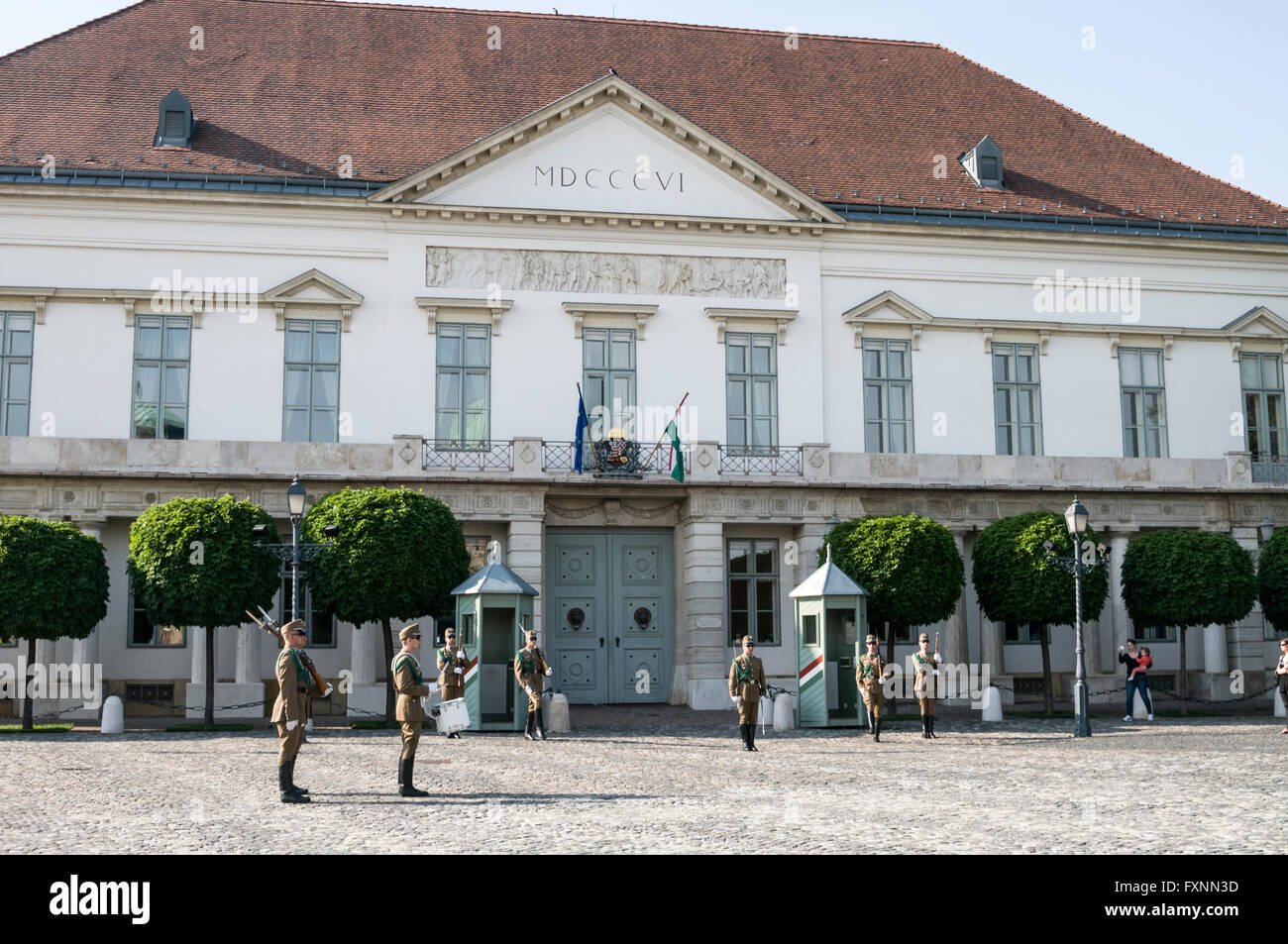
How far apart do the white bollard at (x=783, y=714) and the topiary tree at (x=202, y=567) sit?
32.8 feet

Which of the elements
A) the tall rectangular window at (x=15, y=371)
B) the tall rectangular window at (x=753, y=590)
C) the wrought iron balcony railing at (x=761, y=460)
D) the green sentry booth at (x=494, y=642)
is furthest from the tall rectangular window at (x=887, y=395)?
the tall rectangular window at (x=15, y=371)

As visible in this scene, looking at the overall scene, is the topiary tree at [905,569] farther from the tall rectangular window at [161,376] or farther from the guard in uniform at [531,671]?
the tall rectangular window at [161,376]

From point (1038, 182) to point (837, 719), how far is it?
17.8 metres

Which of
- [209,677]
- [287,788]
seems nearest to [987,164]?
[209,677]

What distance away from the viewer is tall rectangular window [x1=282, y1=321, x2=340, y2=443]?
3045 cm

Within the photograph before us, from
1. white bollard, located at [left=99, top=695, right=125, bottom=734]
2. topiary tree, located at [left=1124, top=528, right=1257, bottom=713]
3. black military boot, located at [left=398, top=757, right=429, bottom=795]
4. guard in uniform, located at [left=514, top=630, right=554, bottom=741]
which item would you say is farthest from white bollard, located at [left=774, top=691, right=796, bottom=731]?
white bollard, located at [left=99, top=695, right=125, bottom=734]

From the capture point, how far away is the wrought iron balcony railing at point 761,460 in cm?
3131

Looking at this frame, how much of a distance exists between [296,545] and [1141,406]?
2202 cm

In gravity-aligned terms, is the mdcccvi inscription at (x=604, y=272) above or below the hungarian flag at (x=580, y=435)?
above

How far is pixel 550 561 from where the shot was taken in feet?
102

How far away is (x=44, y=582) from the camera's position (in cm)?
2400

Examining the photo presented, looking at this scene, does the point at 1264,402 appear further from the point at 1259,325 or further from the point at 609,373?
the point at 609,373

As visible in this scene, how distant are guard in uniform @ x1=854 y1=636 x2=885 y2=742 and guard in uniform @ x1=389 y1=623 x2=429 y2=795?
9623 mm

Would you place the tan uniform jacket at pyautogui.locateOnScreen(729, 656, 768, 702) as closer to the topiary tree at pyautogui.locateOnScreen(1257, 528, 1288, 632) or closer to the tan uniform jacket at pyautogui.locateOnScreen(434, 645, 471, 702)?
the tan uniform jacket at pyautogui.locateOnScreen(434, 645, 471, 702)
